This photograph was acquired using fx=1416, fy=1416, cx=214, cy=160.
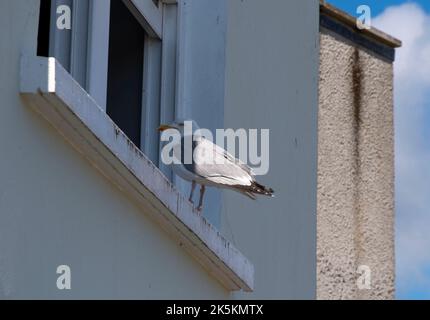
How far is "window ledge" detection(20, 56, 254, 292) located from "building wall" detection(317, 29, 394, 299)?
4.22 meters

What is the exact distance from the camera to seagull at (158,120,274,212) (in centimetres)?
568

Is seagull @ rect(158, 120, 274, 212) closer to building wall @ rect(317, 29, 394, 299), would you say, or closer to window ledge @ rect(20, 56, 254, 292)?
window ledge @ rect(20, 56, 254, 292)

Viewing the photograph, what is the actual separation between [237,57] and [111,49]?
59cm

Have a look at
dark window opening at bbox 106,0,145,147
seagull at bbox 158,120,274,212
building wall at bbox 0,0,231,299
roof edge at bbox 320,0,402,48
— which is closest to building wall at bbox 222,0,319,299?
dark window opening at bbox 106,0,145,147

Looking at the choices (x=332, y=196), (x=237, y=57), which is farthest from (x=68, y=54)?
(x=332, y=196)

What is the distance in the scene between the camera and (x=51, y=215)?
4.56m

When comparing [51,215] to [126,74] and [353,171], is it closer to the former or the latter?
[126,74]

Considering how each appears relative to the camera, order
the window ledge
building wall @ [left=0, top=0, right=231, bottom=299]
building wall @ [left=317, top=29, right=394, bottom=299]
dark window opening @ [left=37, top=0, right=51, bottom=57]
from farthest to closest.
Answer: building wall @ [left=317, top=29, right=394, bottom=299], dark window opening @ [left=37, top=0, right=51, bottom=57], the window ledge, building wall @ [left=0, top=0, right=231, bottom=299]

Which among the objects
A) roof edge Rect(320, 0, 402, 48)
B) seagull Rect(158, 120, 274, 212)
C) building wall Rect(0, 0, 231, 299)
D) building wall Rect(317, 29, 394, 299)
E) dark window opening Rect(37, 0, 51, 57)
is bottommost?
building wall Rect(0, 0, 231, 299)

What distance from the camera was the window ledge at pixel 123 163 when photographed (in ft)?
14.5

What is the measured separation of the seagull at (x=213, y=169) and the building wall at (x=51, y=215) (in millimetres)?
440

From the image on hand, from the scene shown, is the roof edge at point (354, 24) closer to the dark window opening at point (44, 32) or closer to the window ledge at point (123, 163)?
the window ledge at point (123, 163)

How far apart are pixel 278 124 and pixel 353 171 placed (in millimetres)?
3506

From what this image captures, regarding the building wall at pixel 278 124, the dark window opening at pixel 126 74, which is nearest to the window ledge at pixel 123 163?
the building wall at pixel 278 124
